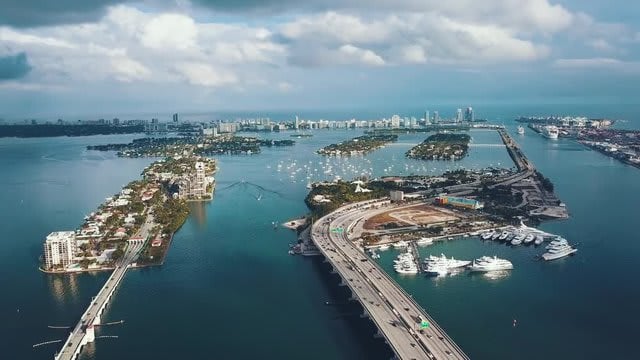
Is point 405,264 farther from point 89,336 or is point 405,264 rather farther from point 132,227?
point 132,227

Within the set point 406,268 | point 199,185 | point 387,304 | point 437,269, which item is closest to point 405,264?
point 406,268

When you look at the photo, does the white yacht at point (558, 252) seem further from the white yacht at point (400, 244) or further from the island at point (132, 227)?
the island at point (132, 227)

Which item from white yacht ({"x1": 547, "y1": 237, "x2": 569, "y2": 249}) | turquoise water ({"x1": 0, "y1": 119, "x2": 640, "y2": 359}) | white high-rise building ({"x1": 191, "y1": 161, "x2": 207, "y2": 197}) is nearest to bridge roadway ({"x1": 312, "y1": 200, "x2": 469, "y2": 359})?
turquoise water ({"x1": 0, "y1": 119, "x2": 640, "y2": 359})

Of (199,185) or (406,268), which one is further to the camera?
(199,185)

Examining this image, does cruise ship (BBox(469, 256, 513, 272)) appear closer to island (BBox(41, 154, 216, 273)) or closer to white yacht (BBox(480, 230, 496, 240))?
white yacht (BBox(480, 230, 496, 240))

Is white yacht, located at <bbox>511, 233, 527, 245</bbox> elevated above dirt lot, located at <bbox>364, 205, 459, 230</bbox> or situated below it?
below

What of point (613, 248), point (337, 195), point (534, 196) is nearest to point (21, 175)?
point (337, 195)

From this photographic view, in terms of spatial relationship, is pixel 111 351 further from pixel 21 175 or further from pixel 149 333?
pixel 21 175
